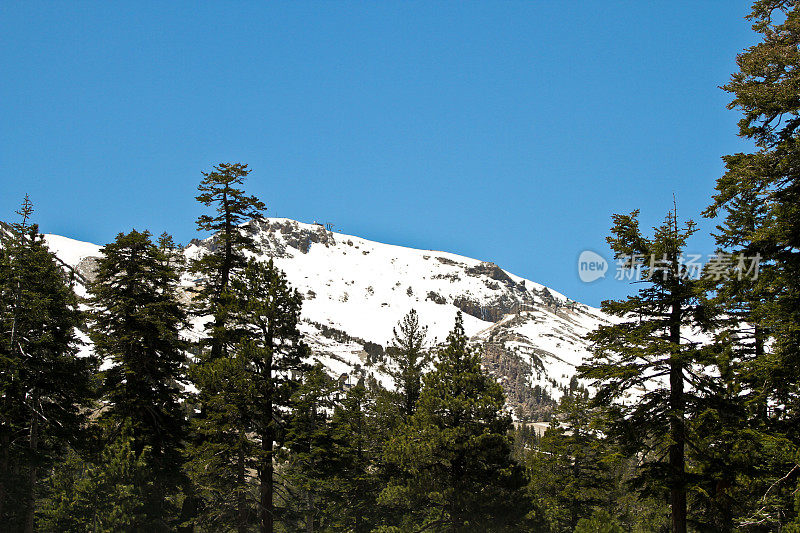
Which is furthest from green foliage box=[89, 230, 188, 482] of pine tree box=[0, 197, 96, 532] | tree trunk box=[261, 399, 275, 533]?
tree trunk box=[261, 399, 275, 533]

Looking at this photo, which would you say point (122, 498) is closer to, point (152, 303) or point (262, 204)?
point (152, 303)

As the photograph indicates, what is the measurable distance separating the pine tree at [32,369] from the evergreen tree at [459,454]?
563 inches

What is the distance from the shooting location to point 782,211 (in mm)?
13492

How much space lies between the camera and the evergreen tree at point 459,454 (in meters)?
25.7

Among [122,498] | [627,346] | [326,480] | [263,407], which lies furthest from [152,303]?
[627,346]

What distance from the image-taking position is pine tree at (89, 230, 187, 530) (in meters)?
25.5

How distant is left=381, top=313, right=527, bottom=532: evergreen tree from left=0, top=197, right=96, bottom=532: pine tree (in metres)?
14.3

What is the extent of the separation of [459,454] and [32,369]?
1844 centimetres

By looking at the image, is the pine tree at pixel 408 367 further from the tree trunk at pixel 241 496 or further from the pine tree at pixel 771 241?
the pine tree at pixel 771 241

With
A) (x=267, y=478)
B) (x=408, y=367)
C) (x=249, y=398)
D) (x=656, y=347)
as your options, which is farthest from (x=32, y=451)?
(x=656, y=347)

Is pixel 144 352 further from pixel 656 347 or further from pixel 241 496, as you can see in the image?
pixel 656 347

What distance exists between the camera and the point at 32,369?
25047 millimetres

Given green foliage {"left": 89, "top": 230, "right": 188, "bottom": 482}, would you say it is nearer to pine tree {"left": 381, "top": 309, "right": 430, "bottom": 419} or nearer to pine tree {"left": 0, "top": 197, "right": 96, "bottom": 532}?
pine tree {"left": 0, "top": 197, "right": 96, "bottom": 532}

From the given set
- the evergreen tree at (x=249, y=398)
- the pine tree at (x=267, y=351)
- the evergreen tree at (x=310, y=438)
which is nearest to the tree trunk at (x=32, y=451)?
the evergreen tree at (x=249, y=398)
